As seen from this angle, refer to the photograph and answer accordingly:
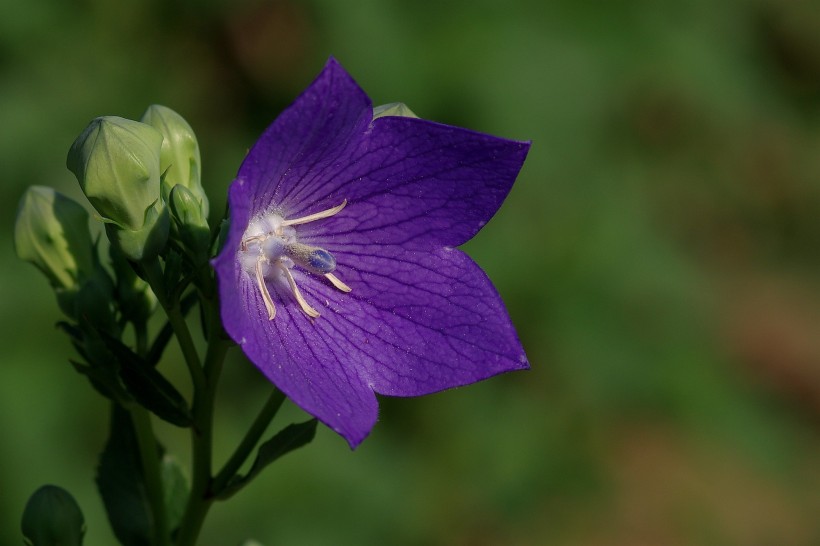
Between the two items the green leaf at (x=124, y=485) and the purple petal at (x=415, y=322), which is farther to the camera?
the green leaf at (x=124, y=485)

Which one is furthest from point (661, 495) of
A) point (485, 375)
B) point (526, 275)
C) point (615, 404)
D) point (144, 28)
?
point (485, 375)

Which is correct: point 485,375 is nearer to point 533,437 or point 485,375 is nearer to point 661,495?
point 533,437

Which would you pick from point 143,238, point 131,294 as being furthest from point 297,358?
point 131,294

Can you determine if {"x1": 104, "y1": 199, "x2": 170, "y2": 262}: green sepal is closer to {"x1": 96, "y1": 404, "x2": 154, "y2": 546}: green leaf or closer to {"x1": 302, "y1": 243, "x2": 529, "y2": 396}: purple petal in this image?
{"x1": 302, "y1": 243, "x2": 529, "y2": 396}: purple petal

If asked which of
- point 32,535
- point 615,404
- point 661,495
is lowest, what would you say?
point 661,495

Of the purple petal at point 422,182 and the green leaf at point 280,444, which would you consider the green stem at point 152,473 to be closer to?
the green leaf at point 280,444

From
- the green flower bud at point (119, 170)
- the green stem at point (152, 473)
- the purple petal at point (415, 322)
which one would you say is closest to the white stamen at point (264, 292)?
the purple petal at point (415, 322)
